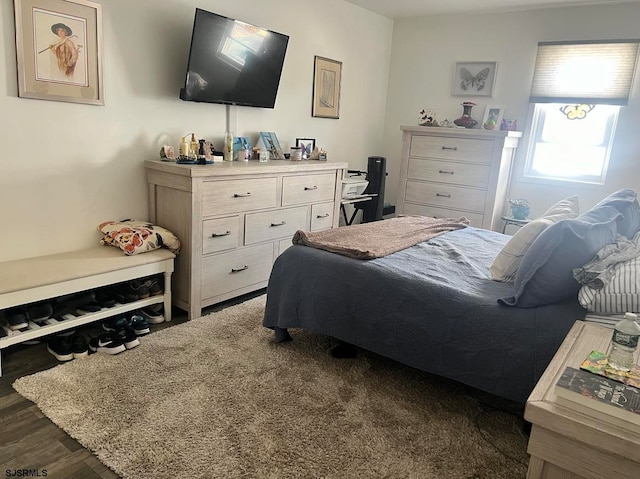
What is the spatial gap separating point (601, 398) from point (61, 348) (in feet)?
7.66

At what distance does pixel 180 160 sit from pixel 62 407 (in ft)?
5.24

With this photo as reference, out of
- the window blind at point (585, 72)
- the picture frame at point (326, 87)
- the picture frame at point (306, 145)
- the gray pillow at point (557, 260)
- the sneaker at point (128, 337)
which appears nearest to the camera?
the gray pillow at point (557, 260)

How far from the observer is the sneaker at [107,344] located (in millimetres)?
2418

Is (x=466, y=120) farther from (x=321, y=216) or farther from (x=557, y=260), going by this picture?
(x=557, y=260)

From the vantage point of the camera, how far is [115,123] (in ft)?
9.46

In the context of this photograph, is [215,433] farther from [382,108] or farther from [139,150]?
[382,108]

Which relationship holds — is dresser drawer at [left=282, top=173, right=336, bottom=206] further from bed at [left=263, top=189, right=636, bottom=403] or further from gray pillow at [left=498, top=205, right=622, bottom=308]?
gray pillow at [left=498, top=205, right=622, bottom=308]

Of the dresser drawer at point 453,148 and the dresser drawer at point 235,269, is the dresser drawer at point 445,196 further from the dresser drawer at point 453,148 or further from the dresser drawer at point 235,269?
the dresser drawer at point 235,269

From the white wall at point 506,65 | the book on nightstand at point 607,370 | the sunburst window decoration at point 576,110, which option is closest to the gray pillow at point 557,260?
the book on nightstand at point 607,370

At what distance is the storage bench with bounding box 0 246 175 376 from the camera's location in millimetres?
2203

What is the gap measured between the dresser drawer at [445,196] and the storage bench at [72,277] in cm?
264

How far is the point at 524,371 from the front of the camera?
1.84 metres

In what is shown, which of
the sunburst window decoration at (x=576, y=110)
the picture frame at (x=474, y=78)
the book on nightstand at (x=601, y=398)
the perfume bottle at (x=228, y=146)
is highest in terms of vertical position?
the picture frame at (x=474, y=78)

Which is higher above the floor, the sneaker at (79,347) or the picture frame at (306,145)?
the picture frame at (306,145)
